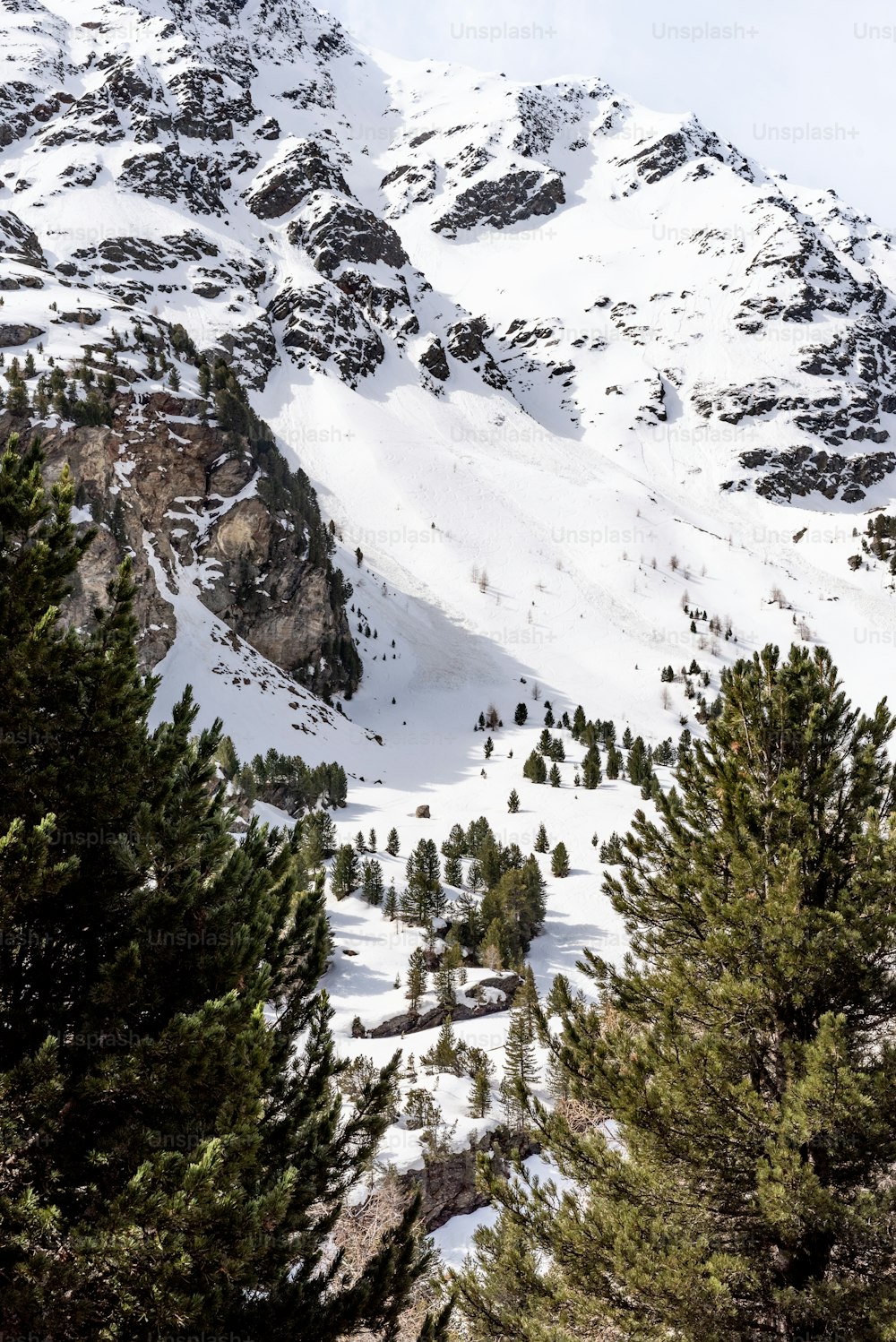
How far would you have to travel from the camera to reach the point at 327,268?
14050cm

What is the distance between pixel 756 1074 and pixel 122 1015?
500 cm

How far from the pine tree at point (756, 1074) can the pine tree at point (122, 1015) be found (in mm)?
2144

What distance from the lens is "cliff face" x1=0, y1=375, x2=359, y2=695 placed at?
4878cm

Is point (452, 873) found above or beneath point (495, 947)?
beneath

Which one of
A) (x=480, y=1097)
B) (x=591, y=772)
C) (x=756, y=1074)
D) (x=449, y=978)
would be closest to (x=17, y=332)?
(x=591, y=772)

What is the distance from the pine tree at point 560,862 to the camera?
3578cm

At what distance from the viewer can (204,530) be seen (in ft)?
189

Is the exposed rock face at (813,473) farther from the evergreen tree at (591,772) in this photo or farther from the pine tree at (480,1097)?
the pine tree at (480,1097)

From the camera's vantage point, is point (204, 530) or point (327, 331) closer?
point (204, 530)

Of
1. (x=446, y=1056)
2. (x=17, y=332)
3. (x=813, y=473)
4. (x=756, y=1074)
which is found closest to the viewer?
(x=756, y=1074)

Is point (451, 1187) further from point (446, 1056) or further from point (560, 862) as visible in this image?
point (560, 862)

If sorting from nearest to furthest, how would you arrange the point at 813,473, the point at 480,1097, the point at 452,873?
the point at 480,1097 → the point at 452,873 → the point at 813,473

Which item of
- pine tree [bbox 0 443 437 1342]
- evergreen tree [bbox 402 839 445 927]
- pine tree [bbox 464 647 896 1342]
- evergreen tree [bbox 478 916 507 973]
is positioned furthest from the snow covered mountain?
pine tree [bbox 0 443 437 1342]

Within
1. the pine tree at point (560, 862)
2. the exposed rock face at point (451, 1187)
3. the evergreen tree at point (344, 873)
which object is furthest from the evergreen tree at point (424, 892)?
the exposed rock face at point (451, 1187)
